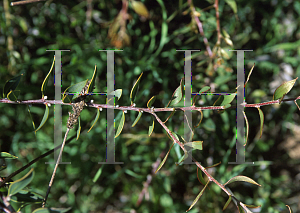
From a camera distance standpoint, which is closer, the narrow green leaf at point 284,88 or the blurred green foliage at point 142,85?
the narrow green leaf at point 284,88

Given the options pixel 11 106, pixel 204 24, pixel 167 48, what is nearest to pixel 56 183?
pixel 11 106

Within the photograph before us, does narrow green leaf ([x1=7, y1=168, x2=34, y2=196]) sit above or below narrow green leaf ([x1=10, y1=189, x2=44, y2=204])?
above

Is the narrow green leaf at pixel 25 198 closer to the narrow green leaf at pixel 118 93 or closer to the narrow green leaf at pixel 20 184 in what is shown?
the narrow green leaf at pixel 20 184

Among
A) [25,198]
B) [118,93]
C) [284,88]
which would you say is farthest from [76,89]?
[284,88]

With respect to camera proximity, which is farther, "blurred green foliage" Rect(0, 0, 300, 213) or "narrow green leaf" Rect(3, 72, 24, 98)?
"blurred green foliage" Rect(0, 0, 300, 213)

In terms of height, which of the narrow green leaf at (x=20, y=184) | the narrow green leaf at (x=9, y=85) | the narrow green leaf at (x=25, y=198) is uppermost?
the narrow green leaf at (x=9, y=85)

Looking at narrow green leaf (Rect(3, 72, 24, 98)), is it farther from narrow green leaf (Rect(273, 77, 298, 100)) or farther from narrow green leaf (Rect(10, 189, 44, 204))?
narrow green leaf (Rect(273, 77, 298, 100))

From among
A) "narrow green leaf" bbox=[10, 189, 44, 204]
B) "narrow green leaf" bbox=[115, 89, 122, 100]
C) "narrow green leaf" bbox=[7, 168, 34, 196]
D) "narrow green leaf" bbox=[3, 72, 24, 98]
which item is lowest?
"narrow green leaf" bbox=[10, 189, 44, 204]

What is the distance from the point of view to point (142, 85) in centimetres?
72

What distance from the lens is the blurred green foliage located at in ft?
2.31

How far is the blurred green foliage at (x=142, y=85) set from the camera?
703 mm

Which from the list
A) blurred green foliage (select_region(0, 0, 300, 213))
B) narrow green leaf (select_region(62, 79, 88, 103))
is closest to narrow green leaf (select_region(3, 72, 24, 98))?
narrow green leaf (select_region(62, 79, 88, 103))

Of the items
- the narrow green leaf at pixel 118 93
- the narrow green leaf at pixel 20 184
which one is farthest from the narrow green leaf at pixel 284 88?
the narrow green leaf at pixel 20 184

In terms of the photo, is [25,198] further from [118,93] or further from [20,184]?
[118,93]
